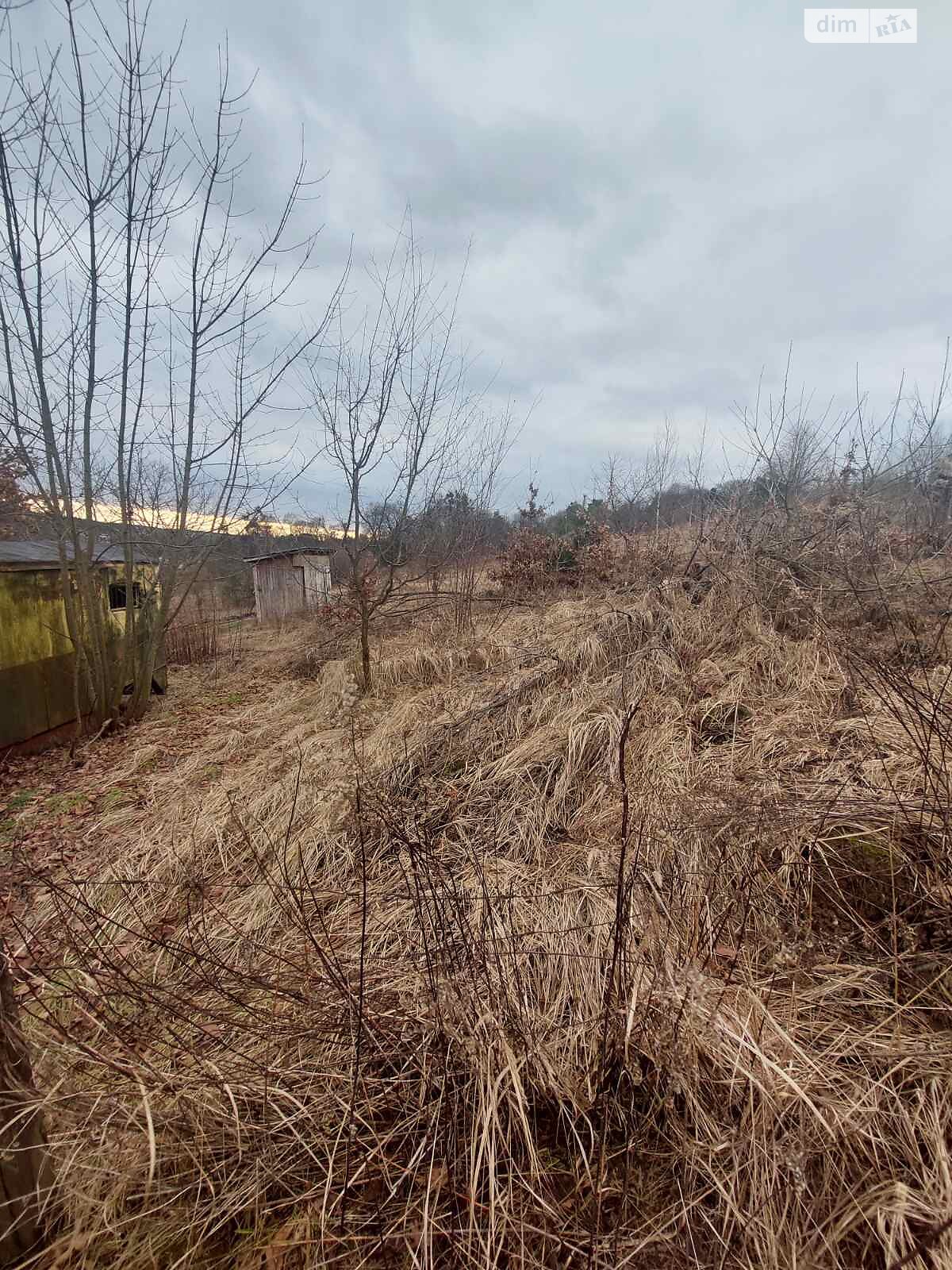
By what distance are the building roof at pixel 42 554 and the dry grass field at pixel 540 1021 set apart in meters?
3.80

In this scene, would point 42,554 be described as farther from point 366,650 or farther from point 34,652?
point 366,650

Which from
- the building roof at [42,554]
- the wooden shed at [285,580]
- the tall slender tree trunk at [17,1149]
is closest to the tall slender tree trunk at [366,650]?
the building roof at [42,554]

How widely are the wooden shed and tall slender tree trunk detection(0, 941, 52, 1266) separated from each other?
1394cm

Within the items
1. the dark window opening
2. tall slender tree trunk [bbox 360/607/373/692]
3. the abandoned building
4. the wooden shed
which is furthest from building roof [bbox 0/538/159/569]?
the wooden shed

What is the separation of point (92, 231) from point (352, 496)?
10.8 feet

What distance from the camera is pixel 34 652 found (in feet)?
17.5

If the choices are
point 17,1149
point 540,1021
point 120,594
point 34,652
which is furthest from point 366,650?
point 17,1149

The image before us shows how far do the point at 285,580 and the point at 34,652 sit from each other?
33.6 feet

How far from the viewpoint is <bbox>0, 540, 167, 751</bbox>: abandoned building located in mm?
5047

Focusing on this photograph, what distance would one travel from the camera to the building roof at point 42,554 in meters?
5.33

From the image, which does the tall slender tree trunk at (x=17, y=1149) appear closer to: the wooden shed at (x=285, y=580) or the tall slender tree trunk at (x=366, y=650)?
the tall slender tree trunk at (x=366, y=650)

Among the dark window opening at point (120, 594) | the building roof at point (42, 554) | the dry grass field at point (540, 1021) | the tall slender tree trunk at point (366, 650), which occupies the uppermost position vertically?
the building roof at point (42, 554)

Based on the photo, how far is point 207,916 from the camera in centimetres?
240

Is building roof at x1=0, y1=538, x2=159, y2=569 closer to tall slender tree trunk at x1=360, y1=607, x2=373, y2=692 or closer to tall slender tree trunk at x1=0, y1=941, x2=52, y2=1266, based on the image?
tall slender tree trunk at x1=360, y1=607, x2=373, y2=692
